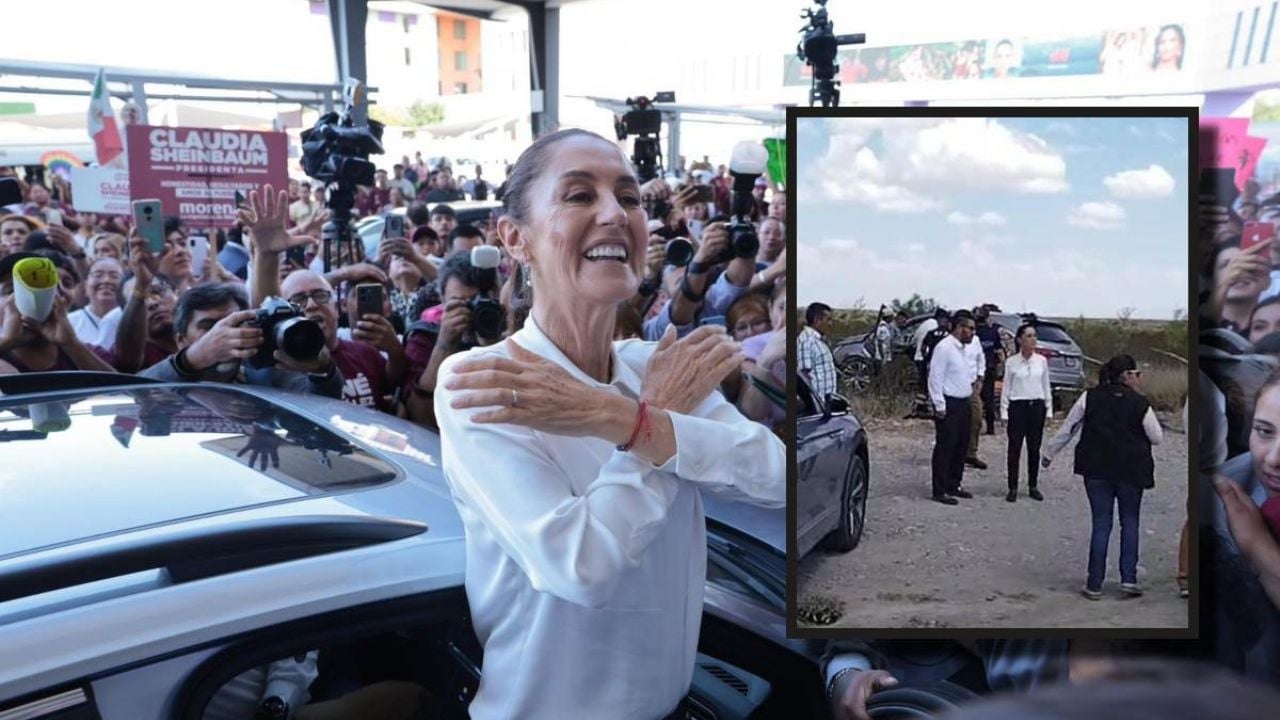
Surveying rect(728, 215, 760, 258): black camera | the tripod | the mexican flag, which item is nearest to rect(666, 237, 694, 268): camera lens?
rect(728, 215, 760, 258): black camera

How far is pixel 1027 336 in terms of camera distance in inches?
61.7

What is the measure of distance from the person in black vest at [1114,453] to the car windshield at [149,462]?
1.16m

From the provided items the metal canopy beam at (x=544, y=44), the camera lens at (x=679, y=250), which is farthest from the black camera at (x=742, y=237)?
the metal canopy beam at (x=544, y=44)

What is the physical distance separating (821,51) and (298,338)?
7.07 feet

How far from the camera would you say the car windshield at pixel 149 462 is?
1521 mm

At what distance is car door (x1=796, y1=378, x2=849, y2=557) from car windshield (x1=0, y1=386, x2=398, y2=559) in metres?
0.75

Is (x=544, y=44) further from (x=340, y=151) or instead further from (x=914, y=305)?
(x=914, y=305)

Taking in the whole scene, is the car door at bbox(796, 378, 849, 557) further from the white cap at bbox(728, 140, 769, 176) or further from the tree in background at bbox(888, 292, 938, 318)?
the white cap at bbox(728, 140, 769, 176)

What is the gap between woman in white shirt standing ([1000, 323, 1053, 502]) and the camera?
155 cm

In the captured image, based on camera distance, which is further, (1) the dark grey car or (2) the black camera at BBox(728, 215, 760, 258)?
(2) the black camera at BBox(728, 215, 760, 258)

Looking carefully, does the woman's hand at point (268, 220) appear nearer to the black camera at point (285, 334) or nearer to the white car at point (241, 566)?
the black camera at point (285, 334)

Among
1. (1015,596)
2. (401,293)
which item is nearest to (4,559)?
(1015,596)

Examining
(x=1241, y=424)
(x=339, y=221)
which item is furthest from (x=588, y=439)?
(x=339, y=221)

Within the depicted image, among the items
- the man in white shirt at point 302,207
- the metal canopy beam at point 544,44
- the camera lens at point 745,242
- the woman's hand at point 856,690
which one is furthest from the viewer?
the metal canopy beam at point 544,44
